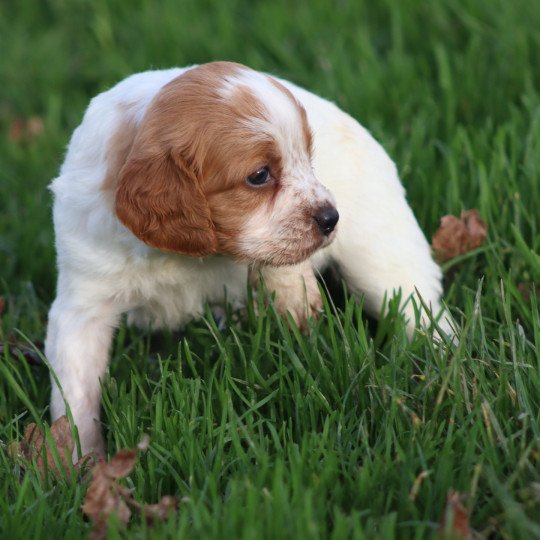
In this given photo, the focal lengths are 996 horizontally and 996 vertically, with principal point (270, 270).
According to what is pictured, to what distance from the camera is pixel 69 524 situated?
253cm

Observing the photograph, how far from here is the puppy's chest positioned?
320cm

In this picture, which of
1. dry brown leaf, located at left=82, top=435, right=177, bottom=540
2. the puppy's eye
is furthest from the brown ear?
dry brown leaf, located at left=82, top=435, right=177, bottom=540

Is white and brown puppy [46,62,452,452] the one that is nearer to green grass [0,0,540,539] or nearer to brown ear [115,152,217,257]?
brown ear [115,152,217,257]

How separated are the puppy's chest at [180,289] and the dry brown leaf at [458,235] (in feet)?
2.81

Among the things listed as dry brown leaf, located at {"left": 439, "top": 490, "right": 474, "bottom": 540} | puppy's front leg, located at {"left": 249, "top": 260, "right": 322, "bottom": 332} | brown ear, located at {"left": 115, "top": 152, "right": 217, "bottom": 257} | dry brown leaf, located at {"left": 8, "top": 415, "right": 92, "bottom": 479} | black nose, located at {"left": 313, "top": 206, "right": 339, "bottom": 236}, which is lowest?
dry brown leaf, located at {"left": 8, "top": 415, "right": 92, "bottom": 479}

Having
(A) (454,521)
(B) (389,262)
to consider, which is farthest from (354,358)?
(A) (454,521)

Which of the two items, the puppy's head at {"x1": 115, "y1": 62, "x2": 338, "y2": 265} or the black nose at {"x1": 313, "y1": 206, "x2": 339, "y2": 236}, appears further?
the black nose at {"x1": 313, "y1": 206, "x2": 339, "y2": 236}

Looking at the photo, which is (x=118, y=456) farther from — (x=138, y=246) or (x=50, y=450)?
(x=138, y=246)

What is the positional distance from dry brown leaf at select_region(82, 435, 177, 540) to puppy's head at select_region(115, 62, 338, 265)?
2.20 feet

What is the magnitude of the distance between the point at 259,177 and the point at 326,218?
→ 240 mm

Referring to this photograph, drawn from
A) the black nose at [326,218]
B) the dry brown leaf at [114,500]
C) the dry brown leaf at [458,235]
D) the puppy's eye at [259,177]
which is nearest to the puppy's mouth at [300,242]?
the black nose at [326,218]

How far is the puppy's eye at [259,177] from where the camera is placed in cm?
294

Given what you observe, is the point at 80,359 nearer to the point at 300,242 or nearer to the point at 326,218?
the point at 300,242

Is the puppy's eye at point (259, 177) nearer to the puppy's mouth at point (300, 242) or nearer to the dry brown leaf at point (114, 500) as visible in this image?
the puppy's mouth at point (300, 242)
